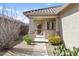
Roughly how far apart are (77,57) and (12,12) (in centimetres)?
454

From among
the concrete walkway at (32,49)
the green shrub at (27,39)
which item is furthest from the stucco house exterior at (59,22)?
the concrete walkway at (32,49)

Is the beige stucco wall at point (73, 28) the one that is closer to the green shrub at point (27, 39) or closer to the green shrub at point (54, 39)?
the green shrub at point (54, 39)

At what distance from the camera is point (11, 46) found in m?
13.5

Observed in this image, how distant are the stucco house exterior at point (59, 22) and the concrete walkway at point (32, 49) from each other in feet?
1.62

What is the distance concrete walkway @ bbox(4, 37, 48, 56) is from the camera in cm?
1170

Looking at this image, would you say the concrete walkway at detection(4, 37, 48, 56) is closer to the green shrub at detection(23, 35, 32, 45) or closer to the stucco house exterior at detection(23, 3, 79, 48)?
the green shrub at detection(23, 35, 32, 45)

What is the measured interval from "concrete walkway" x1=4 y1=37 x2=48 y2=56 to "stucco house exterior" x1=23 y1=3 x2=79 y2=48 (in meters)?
0.49

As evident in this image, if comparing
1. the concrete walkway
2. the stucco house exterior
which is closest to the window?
the stucco house exterior

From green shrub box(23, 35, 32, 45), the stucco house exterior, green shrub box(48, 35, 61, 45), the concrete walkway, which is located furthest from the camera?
green shrub box(23, 35, 32, 45)

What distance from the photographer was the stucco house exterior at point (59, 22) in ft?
37.3

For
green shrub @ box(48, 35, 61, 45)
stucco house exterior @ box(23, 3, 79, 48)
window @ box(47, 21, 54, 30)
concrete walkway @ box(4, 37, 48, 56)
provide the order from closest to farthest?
stucco house exterior @ box(23, 3, 79, 48) → concrete walkway @ box(4, 37, 48, 56) → green shrub @ box(48, 35, 61, 45) → window @ box(47, 21, 54, 30)

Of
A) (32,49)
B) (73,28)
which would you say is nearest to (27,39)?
(32,49)

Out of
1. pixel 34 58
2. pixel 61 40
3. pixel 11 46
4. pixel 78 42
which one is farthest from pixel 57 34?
pixel 34 58

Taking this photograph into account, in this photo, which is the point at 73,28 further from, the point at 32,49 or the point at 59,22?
the point at 59,22
